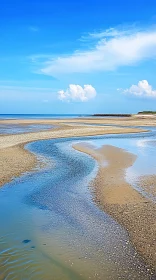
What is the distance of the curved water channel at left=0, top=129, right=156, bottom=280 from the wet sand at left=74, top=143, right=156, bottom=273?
0.82 ft

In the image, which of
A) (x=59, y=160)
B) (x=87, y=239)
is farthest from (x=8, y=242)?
(x=59, y=160)

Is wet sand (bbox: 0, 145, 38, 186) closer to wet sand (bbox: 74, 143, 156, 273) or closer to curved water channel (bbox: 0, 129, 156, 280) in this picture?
curved water channel (bbox: 0, 129, 156, 280)

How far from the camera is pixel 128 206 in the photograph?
9.95 m

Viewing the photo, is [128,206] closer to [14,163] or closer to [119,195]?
[119,195]

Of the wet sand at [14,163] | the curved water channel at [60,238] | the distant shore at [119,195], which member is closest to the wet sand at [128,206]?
the distant shore at [119,195]

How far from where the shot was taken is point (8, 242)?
7.25 m

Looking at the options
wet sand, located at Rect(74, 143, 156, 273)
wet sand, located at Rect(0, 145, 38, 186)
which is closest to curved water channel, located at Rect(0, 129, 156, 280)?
wet sand, located at Rect(74, 143, 156, 273)

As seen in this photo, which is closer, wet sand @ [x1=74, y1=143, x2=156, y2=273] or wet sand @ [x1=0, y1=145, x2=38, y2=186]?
wet sand @ [x1=74, y1=143, x2=156, y2=273]

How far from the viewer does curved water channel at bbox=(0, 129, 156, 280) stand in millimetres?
6066

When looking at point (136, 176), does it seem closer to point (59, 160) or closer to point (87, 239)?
point (59, 160)

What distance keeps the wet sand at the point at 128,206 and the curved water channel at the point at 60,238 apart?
25 cm

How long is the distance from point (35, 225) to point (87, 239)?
1.74 meters

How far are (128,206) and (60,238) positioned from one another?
10.6ft

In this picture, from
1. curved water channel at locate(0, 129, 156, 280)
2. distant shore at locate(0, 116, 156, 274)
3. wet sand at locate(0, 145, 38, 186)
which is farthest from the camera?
wet sand at locate(0, 145, 38, 186)
